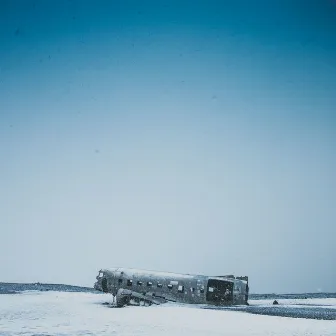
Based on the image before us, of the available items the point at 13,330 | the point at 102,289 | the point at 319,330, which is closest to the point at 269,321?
the point at 319,330

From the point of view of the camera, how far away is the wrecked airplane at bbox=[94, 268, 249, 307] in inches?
1426

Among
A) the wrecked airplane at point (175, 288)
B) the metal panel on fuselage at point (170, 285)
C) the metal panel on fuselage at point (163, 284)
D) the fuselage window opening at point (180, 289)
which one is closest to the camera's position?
the wrecked airplane at point (175, 288)

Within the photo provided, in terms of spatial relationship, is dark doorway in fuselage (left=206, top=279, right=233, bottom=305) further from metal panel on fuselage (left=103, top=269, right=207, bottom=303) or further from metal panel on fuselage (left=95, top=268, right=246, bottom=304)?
metal panel on fuselage (left=103, top=269, right=207, bottom=303)

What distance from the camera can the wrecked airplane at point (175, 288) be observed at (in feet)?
119

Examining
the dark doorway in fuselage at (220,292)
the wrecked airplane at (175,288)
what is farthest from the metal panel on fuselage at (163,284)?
the dark doorway in fuselage at (220,292)

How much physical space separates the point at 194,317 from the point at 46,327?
1092 centimetres

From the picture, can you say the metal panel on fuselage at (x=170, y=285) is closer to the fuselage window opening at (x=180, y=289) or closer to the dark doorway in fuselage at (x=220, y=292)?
the fuselage window opening at (x=180, y=289)

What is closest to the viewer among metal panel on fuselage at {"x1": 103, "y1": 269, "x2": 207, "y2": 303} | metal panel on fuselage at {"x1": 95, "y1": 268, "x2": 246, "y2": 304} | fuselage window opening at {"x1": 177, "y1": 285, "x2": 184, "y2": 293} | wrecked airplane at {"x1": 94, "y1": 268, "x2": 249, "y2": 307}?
wrecked airplane at {"x1": 94, "y1": 268, "x2": 249, "y2": 307}

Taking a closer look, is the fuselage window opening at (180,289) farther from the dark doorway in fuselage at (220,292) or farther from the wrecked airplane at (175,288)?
the dark doorway in fuselage at (220,292)

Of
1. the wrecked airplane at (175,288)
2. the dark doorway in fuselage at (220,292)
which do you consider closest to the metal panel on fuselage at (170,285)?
the wrecked airplane at (175,288)

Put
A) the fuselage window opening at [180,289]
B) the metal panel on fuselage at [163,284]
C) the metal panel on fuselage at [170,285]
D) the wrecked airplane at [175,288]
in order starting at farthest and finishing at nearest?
the fuselage window opening at [180,289], the metal panel on fuselage at [163,284], the metal panel on fuselage at [170,285], the wrecked airplane at [175,288]

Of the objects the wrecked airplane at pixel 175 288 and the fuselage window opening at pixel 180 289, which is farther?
the fuselage window opening at pixel 180 289

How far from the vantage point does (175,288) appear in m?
37.5

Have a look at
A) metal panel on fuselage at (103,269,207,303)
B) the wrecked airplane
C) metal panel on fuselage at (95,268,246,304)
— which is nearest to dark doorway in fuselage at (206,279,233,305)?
the wrecked airplane
